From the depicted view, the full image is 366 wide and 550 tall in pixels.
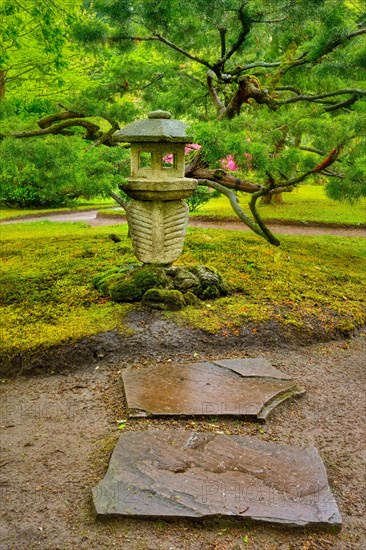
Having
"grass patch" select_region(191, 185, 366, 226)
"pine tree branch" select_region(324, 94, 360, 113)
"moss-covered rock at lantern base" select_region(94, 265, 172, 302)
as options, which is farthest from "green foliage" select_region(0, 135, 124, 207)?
"grass patch" select_region(191, 185, 366, 226)

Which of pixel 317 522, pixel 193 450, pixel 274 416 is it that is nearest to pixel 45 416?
pixel 193 450

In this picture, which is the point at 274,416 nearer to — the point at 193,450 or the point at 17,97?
the point at 193,450

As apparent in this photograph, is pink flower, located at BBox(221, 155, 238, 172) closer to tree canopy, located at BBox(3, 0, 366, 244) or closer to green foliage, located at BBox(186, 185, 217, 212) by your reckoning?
tree canopy, located at BBox(3, 0, 366, 244)

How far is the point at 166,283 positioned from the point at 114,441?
2.24m

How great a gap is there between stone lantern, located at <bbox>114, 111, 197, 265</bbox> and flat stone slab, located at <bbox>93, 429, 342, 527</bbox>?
7.77 ft

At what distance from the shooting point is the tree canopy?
515 cm

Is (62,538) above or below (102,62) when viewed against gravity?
below

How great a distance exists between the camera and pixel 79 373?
3.92 meters

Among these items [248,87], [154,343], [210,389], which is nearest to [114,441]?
[210,389]

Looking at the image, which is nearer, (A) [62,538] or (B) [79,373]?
(A) [62,538]

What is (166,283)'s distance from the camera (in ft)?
16.3

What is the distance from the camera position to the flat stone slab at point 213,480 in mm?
2289

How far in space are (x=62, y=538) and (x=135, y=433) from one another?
828 mm

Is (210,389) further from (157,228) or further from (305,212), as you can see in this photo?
(305,212)
